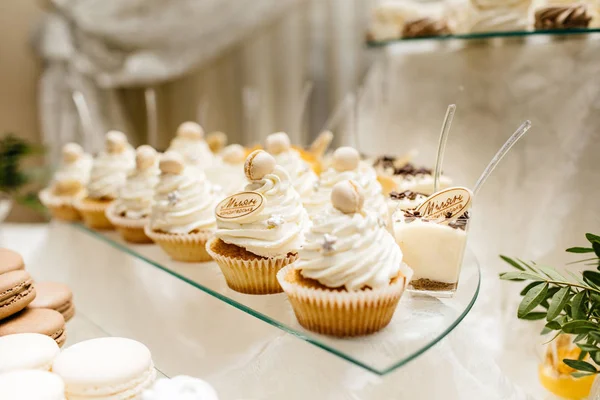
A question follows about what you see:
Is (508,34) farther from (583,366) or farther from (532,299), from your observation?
(583,366)

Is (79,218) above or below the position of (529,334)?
above

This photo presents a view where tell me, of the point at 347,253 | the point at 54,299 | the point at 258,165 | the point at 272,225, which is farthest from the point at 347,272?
the point at 54,299

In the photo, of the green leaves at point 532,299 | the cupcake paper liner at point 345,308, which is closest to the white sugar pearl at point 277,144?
the cupcake paper liner at point 345,308

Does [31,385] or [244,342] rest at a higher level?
[31,385]

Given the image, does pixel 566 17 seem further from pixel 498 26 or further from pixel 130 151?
pixel 130 151

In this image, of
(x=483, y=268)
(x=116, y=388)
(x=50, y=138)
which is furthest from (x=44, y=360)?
(x=50, y=138)

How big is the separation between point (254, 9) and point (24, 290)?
2.07 meters

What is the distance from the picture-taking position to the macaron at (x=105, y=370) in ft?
4.05

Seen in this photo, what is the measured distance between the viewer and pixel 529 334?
6.36 feet

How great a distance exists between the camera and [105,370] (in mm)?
1255

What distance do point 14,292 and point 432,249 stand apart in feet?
3.59

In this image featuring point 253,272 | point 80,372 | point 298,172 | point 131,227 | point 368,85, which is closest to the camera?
point 80,372

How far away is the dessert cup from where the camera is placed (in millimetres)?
1332

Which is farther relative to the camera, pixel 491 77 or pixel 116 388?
pixel 491 77
